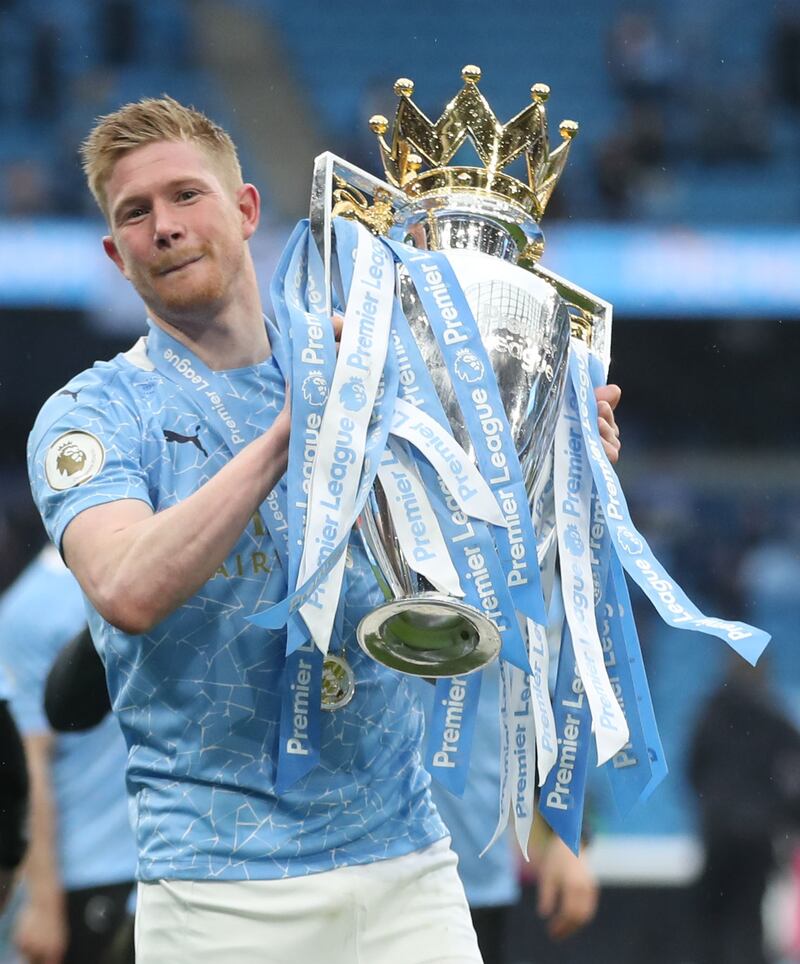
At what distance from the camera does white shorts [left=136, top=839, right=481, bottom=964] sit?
90.2 inches

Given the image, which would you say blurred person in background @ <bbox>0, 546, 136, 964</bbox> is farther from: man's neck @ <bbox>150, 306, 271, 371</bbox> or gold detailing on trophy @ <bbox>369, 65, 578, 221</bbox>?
gold detailing on trophy @ <bbox>369, 65, 578, 221</bbox>

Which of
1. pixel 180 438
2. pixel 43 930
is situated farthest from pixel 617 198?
pixel 180 438

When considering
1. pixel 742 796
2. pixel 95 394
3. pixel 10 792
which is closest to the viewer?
pixel 95 394

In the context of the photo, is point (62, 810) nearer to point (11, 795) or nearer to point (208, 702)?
point (11, 795)

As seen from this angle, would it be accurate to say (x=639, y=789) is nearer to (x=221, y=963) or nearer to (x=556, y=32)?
(x=221, y=963)

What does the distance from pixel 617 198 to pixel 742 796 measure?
5.51 m

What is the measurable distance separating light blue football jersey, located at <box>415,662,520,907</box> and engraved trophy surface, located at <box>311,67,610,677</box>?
135 centimetres

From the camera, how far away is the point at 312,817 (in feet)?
7.70

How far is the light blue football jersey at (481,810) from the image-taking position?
391 centimetres

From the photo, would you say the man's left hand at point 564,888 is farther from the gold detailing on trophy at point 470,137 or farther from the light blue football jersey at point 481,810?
the gold detailing on trophy at point 470,137

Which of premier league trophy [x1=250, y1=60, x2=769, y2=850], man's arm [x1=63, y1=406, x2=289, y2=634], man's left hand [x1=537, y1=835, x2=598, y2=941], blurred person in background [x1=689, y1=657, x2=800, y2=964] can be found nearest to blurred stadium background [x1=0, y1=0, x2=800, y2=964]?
blurred person in background [x1=689, y1=657, x2=800, y2=964]

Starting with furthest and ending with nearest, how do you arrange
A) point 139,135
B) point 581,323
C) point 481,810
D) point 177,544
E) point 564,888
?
1. point 564,888
2. point 481,810
3. point 581,323
4. point 139,135
5. point 177,544

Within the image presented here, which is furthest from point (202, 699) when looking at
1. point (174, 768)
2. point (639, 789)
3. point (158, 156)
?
point (158, 156)

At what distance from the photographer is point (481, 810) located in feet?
13.0
